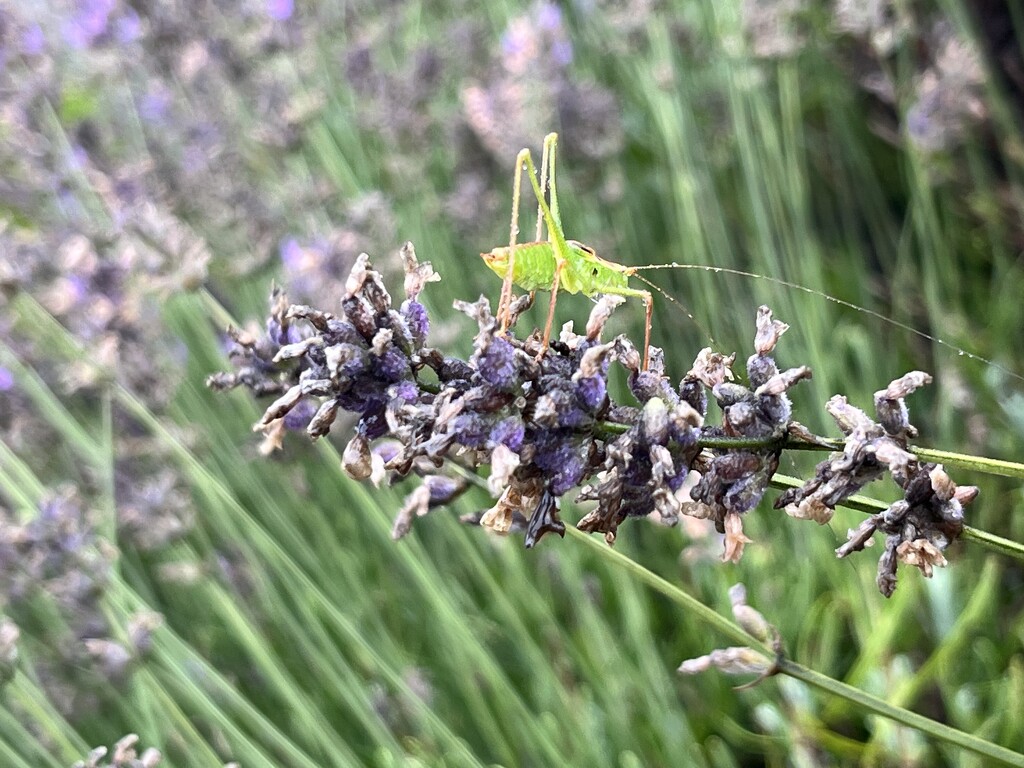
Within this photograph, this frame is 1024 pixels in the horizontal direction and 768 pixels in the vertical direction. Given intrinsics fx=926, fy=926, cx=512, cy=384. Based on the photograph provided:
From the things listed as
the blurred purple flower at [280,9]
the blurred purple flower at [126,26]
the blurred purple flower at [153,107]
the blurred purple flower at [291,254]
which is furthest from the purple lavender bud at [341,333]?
the blurred purple flower at [153,107]

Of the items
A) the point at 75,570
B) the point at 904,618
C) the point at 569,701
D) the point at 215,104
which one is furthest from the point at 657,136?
the point at 75,570

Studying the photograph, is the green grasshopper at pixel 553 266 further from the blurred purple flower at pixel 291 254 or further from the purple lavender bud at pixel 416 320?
the blurred purple flower at pixel 291 254

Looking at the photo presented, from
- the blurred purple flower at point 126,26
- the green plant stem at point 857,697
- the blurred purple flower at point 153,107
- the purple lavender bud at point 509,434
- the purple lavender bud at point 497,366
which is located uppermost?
the blurred purple flower at point 126,26

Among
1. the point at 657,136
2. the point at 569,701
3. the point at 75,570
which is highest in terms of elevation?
the point at 657,136

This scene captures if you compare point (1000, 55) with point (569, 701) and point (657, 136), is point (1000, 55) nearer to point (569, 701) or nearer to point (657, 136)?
point (657, 136)

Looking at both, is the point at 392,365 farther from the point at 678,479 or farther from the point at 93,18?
the point at 93,18

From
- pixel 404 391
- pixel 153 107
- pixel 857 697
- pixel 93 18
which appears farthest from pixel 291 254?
pixel 857 697
